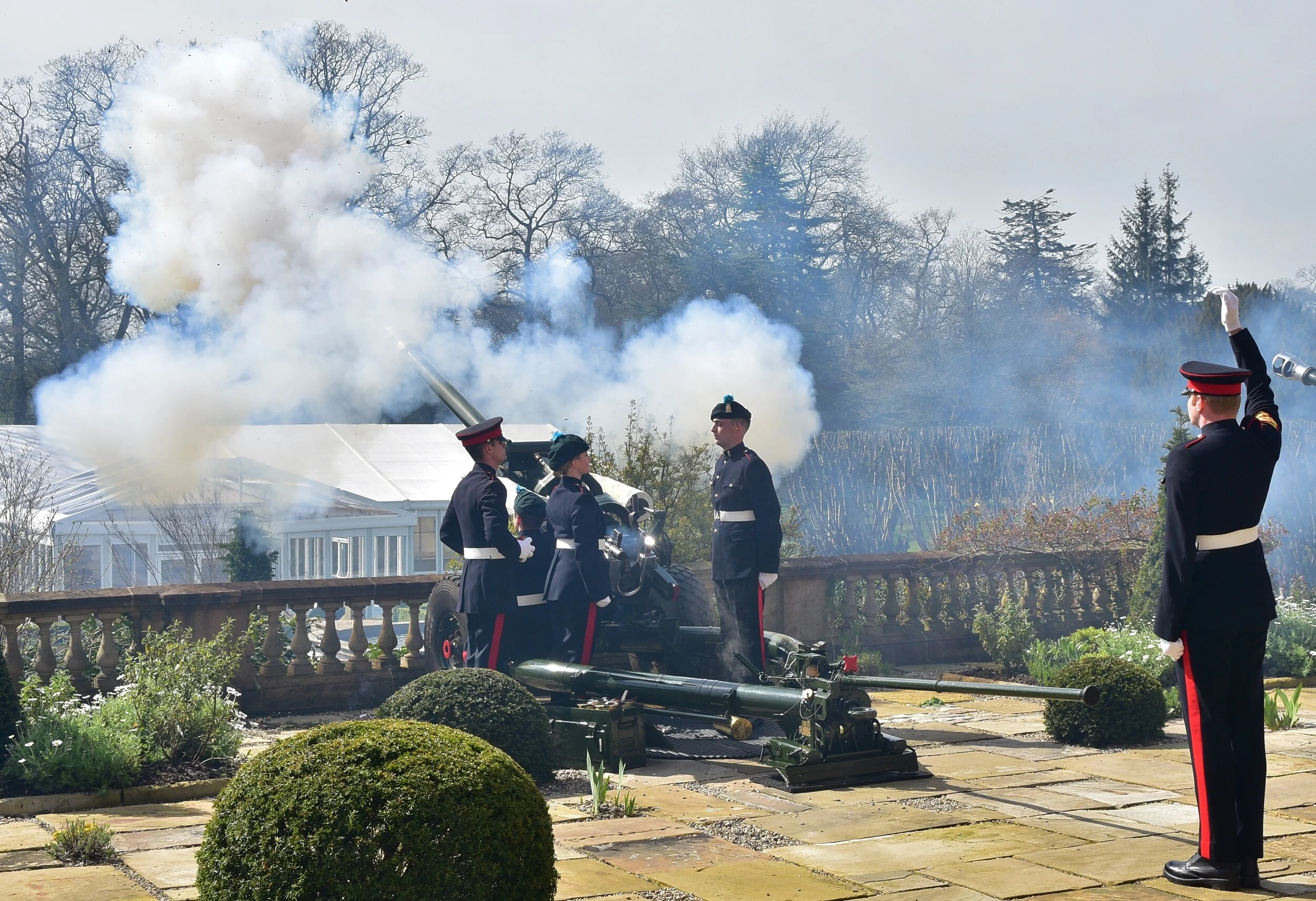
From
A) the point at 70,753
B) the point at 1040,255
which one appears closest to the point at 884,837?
the point at 70,753

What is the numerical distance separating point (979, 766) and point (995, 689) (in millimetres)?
1592

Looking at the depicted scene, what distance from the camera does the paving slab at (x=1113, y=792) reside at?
Answer: 6.81m

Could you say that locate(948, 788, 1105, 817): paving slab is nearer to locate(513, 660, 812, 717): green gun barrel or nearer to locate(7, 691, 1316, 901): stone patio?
locate(7, 691, 1316, 901): stone patio

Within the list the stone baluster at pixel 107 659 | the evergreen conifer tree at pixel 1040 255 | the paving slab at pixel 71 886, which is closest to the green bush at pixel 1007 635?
the stone baluster at pixel 107 659

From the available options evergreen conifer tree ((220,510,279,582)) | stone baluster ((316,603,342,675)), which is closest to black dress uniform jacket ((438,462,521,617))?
stone baluster ((316,603,342,675))

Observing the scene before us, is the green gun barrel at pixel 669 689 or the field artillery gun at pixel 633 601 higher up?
the field artillery gun at pixel 633 601

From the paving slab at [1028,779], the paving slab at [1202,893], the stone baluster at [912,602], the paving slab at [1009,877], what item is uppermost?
the stone baluster at [912,602]

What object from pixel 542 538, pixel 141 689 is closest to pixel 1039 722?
pixel 542 538

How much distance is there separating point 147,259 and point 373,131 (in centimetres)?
952

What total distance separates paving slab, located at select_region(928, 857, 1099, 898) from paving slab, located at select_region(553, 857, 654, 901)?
1.15 metres

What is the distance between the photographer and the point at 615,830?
6.22 metres

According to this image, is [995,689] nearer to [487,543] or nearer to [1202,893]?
[1202,893]

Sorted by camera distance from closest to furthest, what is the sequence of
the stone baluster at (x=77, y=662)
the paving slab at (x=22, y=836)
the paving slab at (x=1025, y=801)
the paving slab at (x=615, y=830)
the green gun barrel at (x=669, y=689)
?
the paving slab at (x=22, y=836) < the paving slab at (x=615, y=830) < the paving slab at (x=1025, y=801) < the green gun barrel at (x=669, y=689) < the stone baluster at (x=77, y=662)

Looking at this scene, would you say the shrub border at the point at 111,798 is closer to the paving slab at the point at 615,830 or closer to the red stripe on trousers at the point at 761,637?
the paving slab at the point at 615,830
